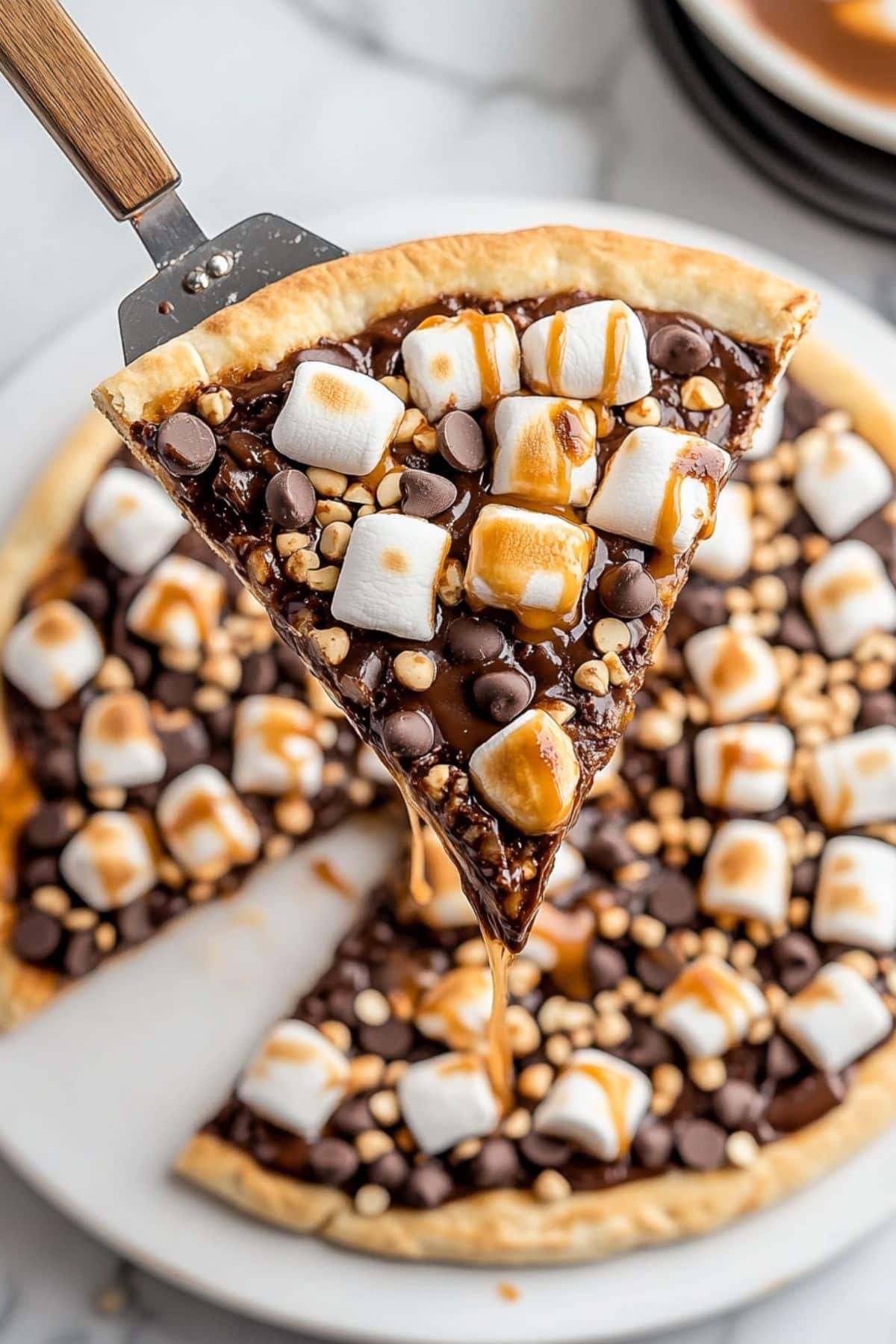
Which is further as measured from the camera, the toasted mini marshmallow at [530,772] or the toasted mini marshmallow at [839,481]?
the toasted mini marshmallow at [839,481]

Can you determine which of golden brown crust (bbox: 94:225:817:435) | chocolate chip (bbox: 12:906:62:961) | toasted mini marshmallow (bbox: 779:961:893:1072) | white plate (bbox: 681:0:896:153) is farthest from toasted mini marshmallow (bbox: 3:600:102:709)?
white plate (bbox: 681:0:896:153)

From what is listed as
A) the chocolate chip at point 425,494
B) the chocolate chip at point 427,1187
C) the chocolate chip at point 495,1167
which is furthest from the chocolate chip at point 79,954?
the chocolate chip at point 425,494

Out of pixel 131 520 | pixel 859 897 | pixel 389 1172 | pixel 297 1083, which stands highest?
pixel 131 520

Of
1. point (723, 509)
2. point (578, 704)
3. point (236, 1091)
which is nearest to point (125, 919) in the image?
point (236, 1091)

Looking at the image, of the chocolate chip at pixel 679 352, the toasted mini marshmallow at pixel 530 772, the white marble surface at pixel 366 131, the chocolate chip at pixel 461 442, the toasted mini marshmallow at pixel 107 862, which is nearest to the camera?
the toasted mini marshmallow at pixel 530 772

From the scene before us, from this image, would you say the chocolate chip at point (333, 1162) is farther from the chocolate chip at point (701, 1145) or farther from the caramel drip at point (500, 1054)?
the chocolate chip at point (701, 1145)

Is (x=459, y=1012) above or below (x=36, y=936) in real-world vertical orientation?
below

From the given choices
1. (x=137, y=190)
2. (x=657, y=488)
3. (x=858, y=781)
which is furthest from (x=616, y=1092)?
(x=137, y=190)

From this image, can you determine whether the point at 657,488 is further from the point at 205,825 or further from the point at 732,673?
the point at 205,825
